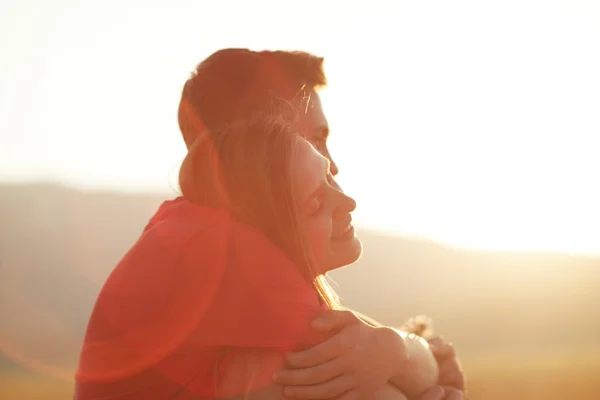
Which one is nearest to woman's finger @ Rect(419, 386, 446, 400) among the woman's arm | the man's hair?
the woman's arm

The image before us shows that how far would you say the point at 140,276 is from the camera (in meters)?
2.50

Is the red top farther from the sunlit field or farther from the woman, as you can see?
the sunlit field

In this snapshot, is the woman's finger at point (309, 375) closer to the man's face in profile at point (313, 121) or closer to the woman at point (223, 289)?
the woman at point (223, 289)

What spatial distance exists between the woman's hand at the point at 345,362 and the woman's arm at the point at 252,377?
0.04m

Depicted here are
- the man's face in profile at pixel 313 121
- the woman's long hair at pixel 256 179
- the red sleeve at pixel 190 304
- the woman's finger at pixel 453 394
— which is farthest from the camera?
the man's face in profile at pixel 313 121

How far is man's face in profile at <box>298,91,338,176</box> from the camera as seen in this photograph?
3.15 metres

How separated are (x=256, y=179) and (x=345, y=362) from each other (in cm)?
84

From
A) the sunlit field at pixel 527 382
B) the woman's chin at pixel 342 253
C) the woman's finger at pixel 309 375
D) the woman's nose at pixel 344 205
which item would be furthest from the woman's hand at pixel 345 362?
the sunlit field at pixel 527 382

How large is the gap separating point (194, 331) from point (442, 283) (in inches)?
1491

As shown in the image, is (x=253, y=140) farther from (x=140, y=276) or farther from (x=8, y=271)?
(x=8, y=271)

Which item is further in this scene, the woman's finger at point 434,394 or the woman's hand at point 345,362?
the woman's finger at point 434,394

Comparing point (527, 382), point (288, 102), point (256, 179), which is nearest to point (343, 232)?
point (256, 179)

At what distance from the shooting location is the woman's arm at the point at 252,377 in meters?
2.50

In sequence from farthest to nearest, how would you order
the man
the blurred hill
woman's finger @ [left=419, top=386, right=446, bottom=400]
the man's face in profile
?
the blurred hill
the man's face in profile
woman's finger @ [left=419, top=386, right=446, bottom=400]
the man
